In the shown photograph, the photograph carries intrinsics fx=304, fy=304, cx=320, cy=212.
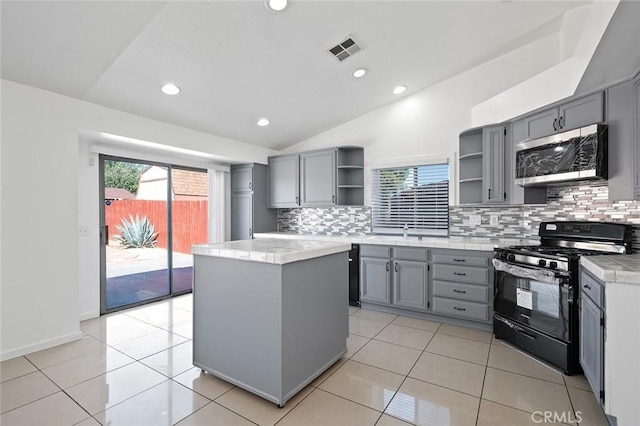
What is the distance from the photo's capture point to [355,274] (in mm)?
4070

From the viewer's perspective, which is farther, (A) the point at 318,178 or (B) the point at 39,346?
(A) the point at 318,178

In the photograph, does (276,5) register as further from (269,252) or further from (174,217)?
(174,217)

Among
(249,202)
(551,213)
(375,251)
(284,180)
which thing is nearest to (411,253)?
(375,251)

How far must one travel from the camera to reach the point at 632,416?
1614mm

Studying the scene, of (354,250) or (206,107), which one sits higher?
(206,107)

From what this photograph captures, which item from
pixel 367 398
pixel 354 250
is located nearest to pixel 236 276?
pixel 367 398

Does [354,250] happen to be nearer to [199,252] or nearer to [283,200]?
[283,200]

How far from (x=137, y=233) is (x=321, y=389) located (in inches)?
133

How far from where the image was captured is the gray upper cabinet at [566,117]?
8.14ft

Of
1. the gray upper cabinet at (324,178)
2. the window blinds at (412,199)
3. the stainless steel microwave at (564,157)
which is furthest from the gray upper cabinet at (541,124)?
the gray upper cabinet at (324,178)

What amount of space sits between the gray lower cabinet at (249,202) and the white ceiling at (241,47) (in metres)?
1.28

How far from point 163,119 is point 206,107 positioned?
1.88 ft

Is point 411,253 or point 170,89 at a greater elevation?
point 170,89

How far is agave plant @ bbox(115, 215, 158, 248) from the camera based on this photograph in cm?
407
